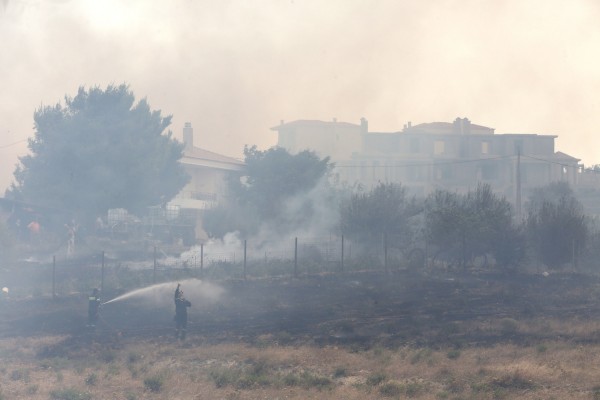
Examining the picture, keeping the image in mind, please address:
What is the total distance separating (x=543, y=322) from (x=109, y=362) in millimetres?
15441

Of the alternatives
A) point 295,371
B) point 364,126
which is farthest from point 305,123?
point 295,371

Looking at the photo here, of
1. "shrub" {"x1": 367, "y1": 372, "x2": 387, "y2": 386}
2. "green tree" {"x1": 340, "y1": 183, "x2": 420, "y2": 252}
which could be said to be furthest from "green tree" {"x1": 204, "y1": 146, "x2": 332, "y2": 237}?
"shrub" {"x1": 367, "y1": 372, "x2": 387, "y2": 386}

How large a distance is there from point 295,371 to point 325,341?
14.3 ft

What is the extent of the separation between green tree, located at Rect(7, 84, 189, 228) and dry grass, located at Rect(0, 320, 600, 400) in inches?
1135

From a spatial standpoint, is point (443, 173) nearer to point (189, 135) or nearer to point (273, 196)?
point (189, 135)

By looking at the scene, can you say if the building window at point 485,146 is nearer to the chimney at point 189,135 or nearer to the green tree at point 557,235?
the chimney at point 189,135

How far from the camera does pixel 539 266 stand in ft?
157

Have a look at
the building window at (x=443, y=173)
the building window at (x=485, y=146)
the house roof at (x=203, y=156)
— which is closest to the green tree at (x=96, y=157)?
the house roof at (x=203, y=156)

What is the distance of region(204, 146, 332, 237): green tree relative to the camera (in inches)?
2256

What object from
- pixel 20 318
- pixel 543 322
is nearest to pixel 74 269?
pixel 20 318

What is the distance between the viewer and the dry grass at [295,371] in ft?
70.1

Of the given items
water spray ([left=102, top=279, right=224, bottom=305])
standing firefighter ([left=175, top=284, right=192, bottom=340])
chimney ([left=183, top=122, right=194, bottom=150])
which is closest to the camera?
standing firefighter ([left=175, top=284, right=192, bottom=340])

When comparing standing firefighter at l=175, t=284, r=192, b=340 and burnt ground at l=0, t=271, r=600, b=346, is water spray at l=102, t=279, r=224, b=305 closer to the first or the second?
burnt ground at l=0, t=271, r=600, b=346

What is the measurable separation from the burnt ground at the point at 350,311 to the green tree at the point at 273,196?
18.0 metres
